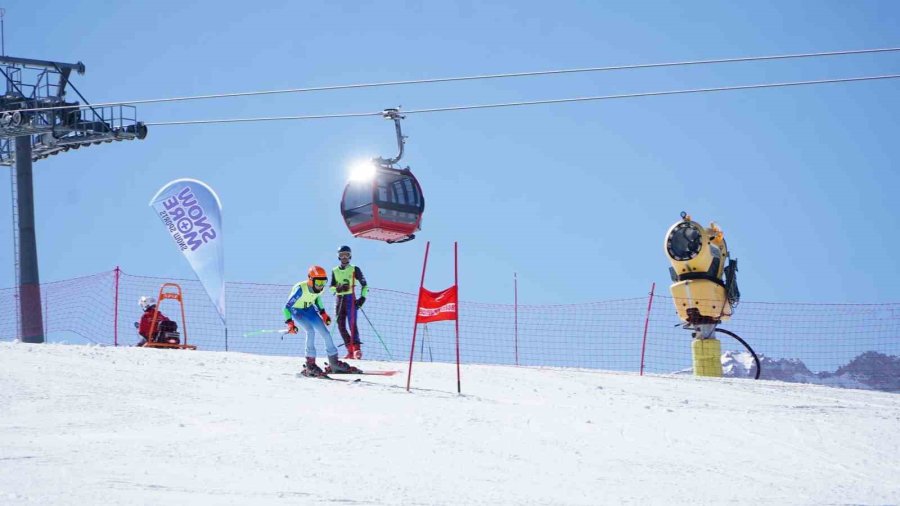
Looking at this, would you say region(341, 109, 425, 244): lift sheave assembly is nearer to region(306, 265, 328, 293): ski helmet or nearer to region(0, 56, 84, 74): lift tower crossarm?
region(306, 265, 328, 293): ski helmet

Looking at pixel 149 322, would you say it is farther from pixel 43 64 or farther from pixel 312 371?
pixel 43 64

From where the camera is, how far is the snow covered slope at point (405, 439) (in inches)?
357

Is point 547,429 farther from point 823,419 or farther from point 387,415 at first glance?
point 823,419

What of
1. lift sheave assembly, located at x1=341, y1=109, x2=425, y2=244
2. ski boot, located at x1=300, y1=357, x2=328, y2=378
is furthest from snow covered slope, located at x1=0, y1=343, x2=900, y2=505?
lift sheave assembly, located at x1=341, y1=109, x2=425, y2=244

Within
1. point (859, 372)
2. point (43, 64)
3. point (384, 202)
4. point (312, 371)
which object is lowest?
→ point (859, 372)

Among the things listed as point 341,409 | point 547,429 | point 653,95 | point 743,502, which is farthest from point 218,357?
point 743,502

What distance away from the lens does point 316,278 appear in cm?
1656

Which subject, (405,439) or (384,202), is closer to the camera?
(405,439)

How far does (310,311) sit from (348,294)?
→ 10.3ft

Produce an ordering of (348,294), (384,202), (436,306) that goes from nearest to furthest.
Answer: (436,306) < (348,294) < (384,202)

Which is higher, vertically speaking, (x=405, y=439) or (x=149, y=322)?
(x=149, y=322)

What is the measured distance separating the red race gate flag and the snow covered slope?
1.04m

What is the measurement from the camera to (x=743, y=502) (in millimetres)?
9453

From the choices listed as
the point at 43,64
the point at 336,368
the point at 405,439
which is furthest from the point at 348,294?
the point at 43,64
